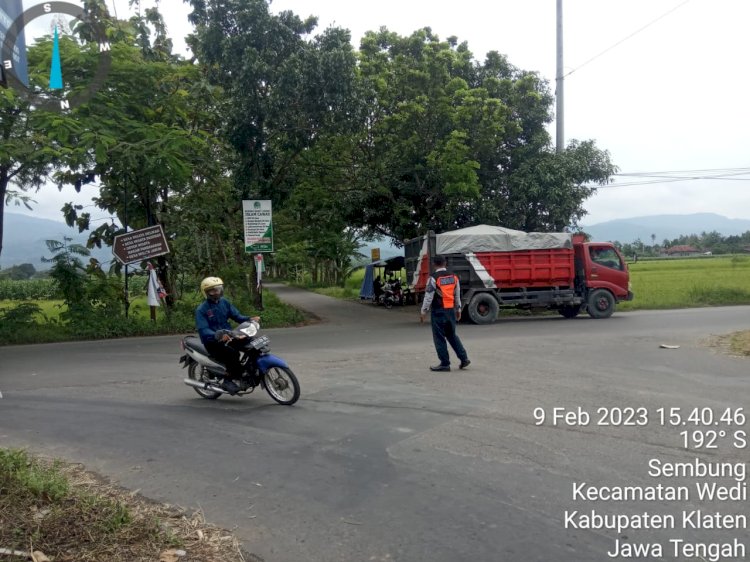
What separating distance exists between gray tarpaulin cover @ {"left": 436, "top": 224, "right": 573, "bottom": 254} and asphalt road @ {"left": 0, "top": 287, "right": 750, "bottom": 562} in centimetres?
637

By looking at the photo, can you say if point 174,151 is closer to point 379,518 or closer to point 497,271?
point 497,271

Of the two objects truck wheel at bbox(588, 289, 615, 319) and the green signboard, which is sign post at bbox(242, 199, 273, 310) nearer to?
the green signboard

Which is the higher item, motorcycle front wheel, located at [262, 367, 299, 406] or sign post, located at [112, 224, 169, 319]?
sign post, located at [112, 224, 169, 319]

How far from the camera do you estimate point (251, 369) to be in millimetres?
7539

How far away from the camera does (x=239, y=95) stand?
17000 mm

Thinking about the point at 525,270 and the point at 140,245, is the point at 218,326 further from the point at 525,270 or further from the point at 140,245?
the point at 525,270

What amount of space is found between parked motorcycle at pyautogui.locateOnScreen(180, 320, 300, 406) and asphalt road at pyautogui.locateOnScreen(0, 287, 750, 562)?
→ 0.23m

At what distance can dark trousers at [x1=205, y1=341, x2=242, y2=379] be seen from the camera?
7512 millimetres

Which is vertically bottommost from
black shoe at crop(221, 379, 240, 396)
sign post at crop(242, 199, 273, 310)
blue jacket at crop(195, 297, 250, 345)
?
black shoe at crop(221, 379, 240, 396)

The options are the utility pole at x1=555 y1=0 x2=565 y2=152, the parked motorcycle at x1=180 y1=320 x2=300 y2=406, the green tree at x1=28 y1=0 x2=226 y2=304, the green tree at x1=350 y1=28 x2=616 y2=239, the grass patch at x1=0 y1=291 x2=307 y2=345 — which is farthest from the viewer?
the utility pole at x1=555 y1=0 x2=565 y2=152

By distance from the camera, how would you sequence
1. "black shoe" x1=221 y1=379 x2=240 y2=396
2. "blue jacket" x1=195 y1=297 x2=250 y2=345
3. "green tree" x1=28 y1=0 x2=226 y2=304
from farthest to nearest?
1. "green tree" x1=28 y1=0 x2=226 y2=304
2. "black shoe" x1=221 y1=379 x2=240 y2=396
3. "blue jacket" x1=195 y1=297 x2=250 y2=345

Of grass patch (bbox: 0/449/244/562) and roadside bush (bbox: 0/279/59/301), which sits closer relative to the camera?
grass patch (bbox: 0/449/244/562)

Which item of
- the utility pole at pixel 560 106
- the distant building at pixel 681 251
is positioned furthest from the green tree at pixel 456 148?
the distant building at pixel 681 251


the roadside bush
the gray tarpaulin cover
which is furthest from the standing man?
the roadside bush
